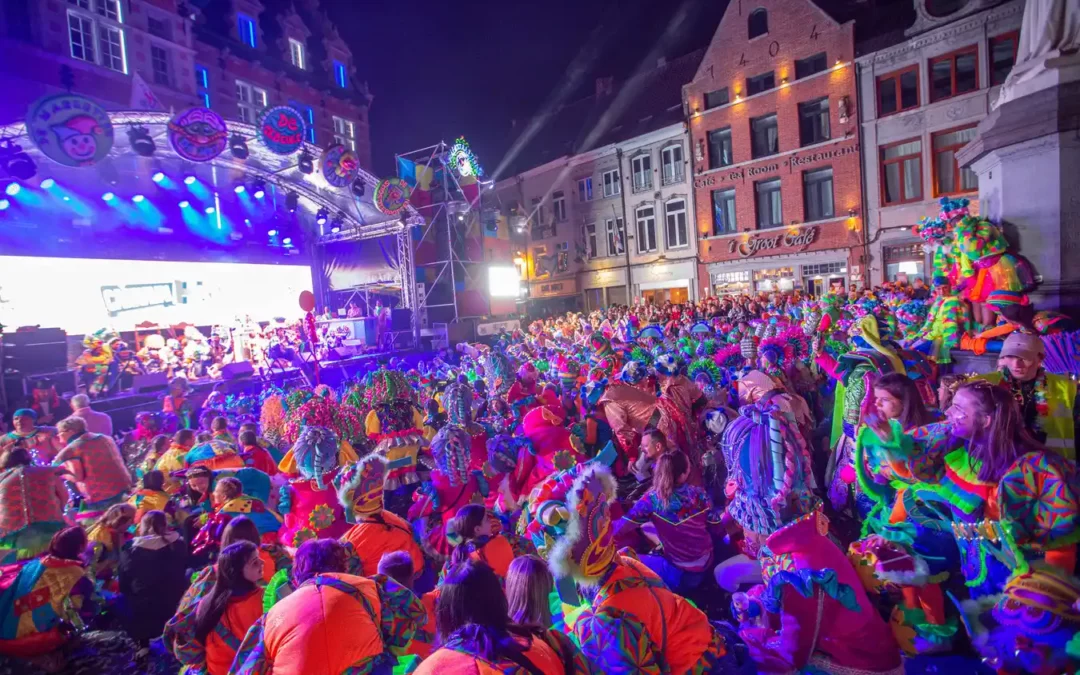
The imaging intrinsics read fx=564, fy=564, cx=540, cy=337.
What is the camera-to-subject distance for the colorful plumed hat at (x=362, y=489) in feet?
12.3

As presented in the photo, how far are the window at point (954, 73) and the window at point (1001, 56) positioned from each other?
0.47 meters

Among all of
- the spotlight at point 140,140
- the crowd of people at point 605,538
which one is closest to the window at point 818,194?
the crowd of people at point 605,538

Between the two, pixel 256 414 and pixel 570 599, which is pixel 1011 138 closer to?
pixel 570 599

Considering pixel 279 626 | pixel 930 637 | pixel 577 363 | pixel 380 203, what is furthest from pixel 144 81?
pixel 930 637

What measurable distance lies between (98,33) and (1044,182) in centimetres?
2483

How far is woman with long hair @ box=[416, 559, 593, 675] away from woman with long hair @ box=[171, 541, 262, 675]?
59.8 inches

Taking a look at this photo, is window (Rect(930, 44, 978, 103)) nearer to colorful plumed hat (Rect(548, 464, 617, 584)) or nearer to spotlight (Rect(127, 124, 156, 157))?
colorful plumed hat (Rect(548, 464, 617, 584))

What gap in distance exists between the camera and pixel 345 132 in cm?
2972

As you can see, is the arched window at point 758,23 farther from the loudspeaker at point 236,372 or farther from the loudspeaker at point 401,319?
the loudspeaker at point 236,372

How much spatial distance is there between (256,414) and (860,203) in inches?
885

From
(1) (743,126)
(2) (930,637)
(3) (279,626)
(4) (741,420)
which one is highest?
(1) (743,126)

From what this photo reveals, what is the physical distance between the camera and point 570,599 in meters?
2.33

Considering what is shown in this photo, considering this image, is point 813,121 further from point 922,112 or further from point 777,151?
point 922,112

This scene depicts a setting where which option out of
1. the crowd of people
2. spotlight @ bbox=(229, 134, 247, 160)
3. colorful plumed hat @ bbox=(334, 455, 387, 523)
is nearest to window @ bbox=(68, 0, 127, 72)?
spotlight @ bbox=(229, 134, 247, 160)
